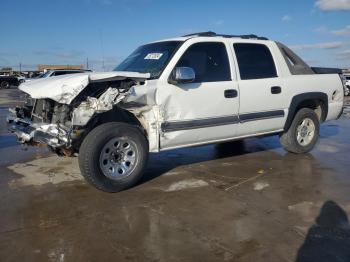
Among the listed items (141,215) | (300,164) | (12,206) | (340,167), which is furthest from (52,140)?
(340,167)

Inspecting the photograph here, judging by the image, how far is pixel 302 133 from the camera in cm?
741

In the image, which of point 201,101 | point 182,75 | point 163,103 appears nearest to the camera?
point 182,75

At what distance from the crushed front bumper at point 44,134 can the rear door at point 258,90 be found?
268cm

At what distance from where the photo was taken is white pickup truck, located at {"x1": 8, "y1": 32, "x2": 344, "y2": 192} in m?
4.90

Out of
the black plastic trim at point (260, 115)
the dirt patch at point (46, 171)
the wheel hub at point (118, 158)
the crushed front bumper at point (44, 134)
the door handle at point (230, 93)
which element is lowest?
the dirt patch at point (46, 171)

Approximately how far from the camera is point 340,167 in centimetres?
642

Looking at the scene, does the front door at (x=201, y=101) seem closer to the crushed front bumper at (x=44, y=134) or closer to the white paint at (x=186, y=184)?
the white paint at (x=186, y=184)

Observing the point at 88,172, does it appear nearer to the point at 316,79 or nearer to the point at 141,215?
the point at 141,215

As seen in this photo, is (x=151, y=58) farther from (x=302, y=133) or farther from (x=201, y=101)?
(x=302, y=133)

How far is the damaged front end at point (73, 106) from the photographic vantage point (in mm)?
4793

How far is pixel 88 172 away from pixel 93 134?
1.53 ft

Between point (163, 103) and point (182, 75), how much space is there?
17.6 inches

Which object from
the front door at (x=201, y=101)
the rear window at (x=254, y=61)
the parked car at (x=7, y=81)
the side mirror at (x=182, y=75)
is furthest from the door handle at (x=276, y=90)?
the parked car at (x=7, y=81)

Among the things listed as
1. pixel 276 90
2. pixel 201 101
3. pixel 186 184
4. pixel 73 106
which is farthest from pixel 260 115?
pixel 73 106
